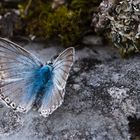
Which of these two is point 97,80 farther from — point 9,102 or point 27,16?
point 27,16

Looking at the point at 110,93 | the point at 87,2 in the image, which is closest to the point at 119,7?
the point at 87,2

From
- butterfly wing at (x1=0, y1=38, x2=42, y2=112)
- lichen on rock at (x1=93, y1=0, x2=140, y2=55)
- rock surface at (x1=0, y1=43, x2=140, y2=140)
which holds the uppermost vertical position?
lichen on rock at (x1=93, y1=0, x2=140, y2=55)

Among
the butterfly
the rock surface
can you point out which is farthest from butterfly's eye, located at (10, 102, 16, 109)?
the rock surface

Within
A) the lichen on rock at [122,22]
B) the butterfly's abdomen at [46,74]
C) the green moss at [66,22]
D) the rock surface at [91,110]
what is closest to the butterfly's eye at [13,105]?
the rock surface at [91,110]

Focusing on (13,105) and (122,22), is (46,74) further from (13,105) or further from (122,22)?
(122,22)

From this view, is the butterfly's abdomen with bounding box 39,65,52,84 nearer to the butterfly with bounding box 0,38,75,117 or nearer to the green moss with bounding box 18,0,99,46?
the butterfly with bounding box 0,38,75,117

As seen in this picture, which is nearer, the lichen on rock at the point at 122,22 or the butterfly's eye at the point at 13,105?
the butterfly's eye at the point at 13,105

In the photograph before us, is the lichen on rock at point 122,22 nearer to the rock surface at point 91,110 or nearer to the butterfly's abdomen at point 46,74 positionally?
the rock surface at point 91,110

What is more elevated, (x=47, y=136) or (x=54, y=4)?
(x=54, y=4)
